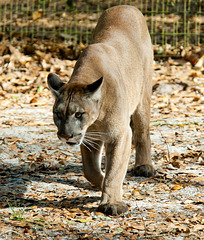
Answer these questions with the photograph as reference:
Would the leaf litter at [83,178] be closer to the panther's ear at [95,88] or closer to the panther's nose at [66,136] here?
the panther's nose at [66,136]

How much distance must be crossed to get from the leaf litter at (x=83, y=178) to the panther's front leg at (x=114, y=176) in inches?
3.5

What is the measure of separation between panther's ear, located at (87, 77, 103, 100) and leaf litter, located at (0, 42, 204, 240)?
1.08 metres

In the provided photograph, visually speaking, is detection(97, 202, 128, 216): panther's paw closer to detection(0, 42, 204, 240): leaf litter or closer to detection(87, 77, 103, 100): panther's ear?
detection(0, 42, 204, 240): leaf litter

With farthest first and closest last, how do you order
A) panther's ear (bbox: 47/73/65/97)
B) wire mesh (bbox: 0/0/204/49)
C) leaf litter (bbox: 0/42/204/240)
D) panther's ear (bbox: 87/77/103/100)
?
1. wire mesh (bbox: 0/0/204/49)
2. panther's ear (bbox: 47/73/65/97)
3. panther's ear (bbox: 87/77/103/100)
4. leaf litter (bbox: 0/42/204/240)

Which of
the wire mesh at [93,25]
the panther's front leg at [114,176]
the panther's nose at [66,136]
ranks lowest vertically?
the panther's front leg at [114,176]

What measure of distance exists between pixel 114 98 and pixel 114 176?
0.72 metres

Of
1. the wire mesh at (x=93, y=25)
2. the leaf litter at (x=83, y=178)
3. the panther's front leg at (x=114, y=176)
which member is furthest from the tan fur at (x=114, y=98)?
the wire mesh at (x=93, y=25)

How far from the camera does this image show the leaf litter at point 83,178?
3656 mm

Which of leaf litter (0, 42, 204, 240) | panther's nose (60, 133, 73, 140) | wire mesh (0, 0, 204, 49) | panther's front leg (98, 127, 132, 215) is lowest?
leaf litter (0, 42, 204, 240)

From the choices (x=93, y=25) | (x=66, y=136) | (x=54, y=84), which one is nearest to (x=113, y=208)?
(x=66, y=136)

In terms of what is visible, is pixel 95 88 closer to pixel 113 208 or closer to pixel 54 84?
pixel 54 84

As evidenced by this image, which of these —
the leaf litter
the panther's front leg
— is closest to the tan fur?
the panther's front leg

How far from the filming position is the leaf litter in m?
3.66

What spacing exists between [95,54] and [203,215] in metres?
1.83
